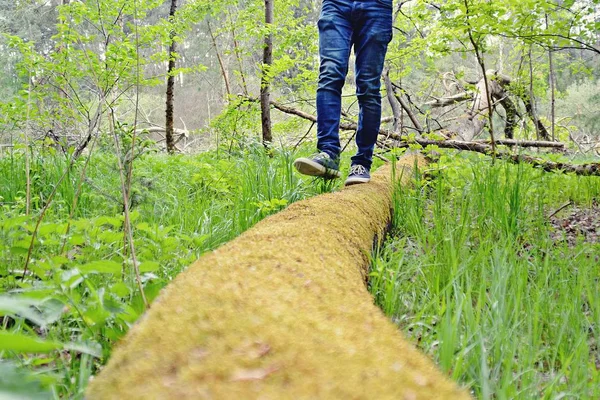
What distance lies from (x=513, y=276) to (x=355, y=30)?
2.08 m

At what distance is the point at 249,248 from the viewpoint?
3.98 feet

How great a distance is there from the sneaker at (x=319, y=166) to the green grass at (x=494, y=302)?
0.45 meters

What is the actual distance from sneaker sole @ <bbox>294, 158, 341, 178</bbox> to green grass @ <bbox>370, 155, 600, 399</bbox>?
482 millimetres

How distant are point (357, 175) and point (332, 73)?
69 centimetres

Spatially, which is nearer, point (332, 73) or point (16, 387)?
point (16, 387)

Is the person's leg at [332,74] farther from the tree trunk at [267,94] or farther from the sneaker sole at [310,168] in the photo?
the tree trunk at [267,94]

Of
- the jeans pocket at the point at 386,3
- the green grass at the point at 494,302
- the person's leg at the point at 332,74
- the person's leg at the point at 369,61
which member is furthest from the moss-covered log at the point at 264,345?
the jeans pocket at the point at 386,3

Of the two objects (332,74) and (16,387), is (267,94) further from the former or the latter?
(16,387)

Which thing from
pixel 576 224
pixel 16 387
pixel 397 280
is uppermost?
pixel 16 387

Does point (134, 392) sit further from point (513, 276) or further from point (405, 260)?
point (405, 260)

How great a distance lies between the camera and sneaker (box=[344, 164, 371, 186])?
2.96 meters

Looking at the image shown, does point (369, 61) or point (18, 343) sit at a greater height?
point (369, 61)

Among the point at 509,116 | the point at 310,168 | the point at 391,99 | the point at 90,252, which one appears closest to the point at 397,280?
the point at 310,168

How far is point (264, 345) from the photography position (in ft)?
1.92
